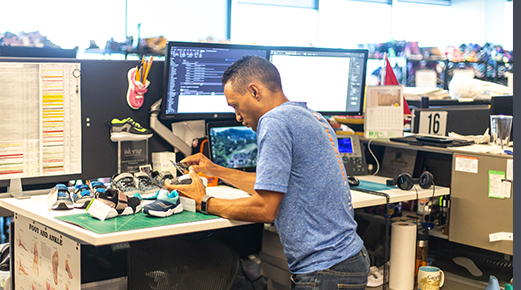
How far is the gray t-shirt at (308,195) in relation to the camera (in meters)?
1.51

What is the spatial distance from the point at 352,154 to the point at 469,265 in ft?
2.84

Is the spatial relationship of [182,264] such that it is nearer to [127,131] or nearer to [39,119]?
[127,131]

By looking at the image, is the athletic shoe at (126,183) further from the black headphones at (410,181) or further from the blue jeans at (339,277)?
the black headphones at (410,181)

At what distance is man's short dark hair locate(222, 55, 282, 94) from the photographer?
1650mm

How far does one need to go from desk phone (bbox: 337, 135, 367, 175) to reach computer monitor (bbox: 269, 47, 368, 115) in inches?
6.3

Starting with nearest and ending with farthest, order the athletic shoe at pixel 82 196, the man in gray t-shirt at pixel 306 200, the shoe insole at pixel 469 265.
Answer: the man in gray t-shirt at pixel 306 200 < the athletic shoe at pixel 82 196 < the shoe insole at pixel 469 265

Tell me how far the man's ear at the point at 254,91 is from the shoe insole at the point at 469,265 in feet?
5.62

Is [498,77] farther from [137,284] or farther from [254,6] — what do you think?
[137,284]

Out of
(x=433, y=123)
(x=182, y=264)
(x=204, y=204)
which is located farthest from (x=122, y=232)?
(x=433, y=123)

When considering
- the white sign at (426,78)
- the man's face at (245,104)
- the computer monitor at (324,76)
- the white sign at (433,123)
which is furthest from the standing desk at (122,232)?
the white sign at (426,78)

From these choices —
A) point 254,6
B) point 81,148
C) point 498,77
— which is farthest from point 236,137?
point 254,6

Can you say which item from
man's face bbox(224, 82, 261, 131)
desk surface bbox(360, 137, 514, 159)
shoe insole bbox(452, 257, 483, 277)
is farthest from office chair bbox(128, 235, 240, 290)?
shoe insole bbox(452, 257, 483, 277)

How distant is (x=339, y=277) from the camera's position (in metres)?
1.52

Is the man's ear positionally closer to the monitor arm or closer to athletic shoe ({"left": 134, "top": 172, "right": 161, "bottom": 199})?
athletic shoe ({"left": 134, "top": 172, "right": 161, "bottom": 199})
